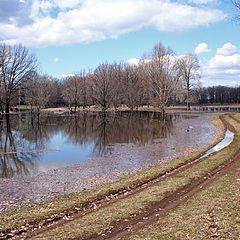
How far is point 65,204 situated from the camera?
9617mm

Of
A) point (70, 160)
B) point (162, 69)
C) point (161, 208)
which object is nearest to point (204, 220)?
point (161, 208)

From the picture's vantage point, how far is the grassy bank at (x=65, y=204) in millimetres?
8290

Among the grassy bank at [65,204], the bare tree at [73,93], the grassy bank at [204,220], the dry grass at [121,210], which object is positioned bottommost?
the grassy bank at [65,204]

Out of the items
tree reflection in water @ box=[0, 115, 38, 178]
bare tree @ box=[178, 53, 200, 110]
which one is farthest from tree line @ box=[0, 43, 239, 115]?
tree reflection in water @ box=[0, 115, 38, 178]

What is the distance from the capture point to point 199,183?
11.5 metres


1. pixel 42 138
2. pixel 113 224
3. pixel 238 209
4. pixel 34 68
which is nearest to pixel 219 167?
pixel 238 209

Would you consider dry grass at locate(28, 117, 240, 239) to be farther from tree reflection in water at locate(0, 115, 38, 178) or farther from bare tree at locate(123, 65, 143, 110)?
bare tree at locate(123, 65, 143, 110)

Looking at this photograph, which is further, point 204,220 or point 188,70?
point 188,70

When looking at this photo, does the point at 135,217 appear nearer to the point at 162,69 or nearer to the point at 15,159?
the point at 15,159

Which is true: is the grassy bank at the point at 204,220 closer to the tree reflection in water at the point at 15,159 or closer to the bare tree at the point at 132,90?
the tree reflection in water at the point at 15,159

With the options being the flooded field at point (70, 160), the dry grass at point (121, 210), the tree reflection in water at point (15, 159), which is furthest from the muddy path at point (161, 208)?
the tree reflection in water at point (15, 159)

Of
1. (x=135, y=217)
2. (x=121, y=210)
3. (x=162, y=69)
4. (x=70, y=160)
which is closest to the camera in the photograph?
(x=135, y=217)

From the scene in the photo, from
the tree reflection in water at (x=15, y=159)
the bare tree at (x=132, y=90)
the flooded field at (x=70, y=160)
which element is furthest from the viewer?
the bare tree at (x=132, y=90)

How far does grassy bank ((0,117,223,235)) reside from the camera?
8290 millimetres
